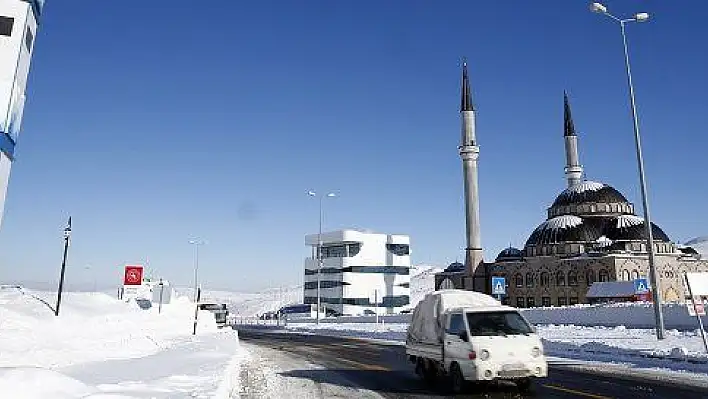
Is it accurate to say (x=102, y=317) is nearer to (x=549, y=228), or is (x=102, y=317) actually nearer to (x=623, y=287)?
(x=623, y=287)

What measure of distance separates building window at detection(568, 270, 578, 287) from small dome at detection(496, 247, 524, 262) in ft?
28.3

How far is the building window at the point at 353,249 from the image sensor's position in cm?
10525

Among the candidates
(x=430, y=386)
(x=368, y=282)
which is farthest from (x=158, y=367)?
(x=368, y=282)

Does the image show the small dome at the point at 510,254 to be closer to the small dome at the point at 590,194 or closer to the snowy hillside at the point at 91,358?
the small dome at the point at 590,194

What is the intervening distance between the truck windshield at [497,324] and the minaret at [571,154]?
87218 mm

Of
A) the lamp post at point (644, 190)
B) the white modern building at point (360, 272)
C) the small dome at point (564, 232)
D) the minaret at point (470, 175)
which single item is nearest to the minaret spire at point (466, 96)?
the minaret at point (470, 175)

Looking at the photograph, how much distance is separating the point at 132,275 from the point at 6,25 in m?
29.2

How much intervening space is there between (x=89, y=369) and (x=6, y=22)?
28.3 feet

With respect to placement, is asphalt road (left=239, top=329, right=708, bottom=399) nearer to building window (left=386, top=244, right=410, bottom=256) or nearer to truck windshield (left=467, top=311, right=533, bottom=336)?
truck windshield (left=467, top=311, right=533, bottom=336)

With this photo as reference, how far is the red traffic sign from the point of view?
39253 millimetres

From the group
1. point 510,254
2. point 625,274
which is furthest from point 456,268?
point 625,274

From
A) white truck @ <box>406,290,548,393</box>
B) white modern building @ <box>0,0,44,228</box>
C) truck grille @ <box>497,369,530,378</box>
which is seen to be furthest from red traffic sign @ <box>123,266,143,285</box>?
truck grille @ <box>497,369,530,378</box>

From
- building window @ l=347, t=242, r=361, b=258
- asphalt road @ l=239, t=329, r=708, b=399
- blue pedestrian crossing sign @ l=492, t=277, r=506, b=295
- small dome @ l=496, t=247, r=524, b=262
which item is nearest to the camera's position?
asphalt road @ l=239, t=329, r=708, b=399

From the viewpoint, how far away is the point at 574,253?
7606 cm
